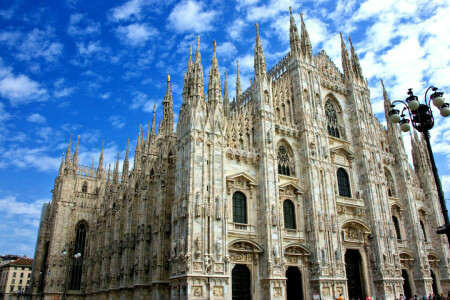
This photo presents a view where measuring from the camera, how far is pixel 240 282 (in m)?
23.5

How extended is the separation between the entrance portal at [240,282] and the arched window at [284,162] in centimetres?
805

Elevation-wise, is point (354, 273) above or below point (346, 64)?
below

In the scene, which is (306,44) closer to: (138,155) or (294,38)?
(294,38)

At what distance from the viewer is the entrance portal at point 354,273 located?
2841cm

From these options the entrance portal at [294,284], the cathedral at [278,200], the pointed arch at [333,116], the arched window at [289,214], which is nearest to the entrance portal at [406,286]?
the cathedral at [278,200]

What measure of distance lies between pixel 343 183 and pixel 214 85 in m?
Answer: 14.5

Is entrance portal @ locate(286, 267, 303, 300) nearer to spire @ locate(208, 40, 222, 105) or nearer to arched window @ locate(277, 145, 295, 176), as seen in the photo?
arched window @ locate(277, 145, 295, 176)

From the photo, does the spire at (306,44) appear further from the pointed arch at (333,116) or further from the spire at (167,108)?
the spire at (167,108)

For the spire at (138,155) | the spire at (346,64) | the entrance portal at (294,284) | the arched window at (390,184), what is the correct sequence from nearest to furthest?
the entrance portal at (294,284) → the arched window at (390,184) → the spire at (138,155) → the spire at (346,64)

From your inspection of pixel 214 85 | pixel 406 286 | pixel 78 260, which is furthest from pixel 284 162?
pixel 78 260

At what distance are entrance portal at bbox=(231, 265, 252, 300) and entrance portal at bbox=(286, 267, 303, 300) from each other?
139 inches

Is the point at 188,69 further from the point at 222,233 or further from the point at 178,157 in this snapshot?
the point at 222,233

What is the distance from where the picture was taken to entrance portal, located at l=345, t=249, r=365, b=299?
2841cm

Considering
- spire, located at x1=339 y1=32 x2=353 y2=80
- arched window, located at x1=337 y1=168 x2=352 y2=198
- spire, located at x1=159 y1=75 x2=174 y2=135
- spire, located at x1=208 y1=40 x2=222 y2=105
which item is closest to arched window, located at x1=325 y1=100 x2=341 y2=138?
arched window, located at x1=337 y1=168 x2=352 y2=198
